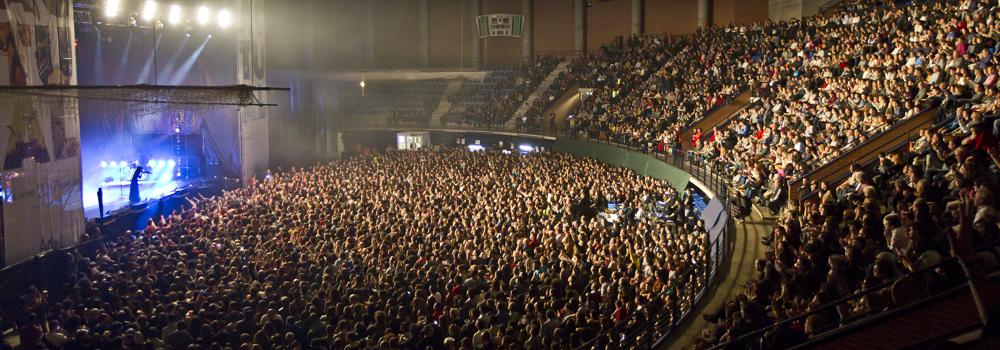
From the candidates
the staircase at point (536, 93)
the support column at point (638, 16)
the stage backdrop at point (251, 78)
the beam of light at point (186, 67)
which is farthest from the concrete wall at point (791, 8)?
the beam of light at point (186, 67)

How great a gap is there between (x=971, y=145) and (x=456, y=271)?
7833 mm

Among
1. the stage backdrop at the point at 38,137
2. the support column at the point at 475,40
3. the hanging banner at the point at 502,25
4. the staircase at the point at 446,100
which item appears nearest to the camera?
the stage backdrop at the point at 38,137

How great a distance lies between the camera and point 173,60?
31188 millimetres

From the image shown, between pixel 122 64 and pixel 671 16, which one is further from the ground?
pixel 671 16

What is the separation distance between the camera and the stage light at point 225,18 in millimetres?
30680

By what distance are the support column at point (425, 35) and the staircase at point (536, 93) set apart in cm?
951

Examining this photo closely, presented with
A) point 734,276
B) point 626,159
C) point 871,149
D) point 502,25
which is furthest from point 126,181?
point 871,149

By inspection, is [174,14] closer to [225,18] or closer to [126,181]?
[225,18]

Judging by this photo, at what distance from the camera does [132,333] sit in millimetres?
11086

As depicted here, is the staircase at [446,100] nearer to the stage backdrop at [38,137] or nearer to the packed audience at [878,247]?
the stage backdrop at [38,137]

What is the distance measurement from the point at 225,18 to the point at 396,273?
21.1 m

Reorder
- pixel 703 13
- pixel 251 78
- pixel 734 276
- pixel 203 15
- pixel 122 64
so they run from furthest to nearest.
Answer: pixel 703 13, pixel 251 78, pixel 122 64, pixel 203 15, pixel 734 276

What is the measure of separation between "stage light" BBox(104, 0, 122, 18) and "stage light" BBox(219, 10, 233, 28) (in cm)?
542

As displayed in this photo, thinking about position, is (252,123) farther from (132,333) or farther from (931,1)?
(931,1)
